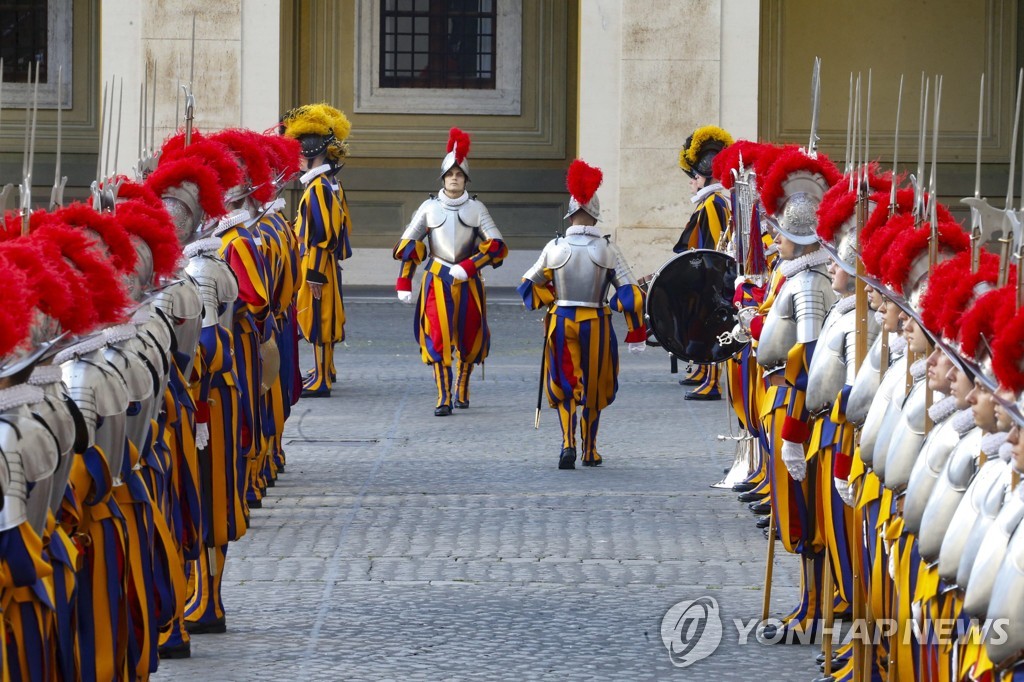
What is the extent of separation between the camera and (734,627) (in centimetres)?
711

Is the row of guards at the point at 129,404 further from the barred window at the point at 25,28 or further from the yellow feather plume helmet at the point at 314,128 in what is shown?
the barred window at the point at 25,28

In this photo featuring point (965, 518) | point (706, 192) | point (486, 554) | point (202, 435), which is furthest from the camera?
point (706, 192)

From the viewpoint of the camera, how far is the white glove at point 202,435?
22.6 feet

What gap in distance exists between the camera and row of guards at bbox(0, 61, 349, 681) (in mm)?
4402

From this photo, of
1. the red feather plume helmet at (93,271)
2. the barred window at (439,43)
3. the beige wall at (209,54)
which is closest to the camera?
the red feather plume helmet at (93,271)

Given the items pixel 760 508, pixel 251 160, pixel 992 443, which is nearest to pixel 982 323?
pixel 992 443

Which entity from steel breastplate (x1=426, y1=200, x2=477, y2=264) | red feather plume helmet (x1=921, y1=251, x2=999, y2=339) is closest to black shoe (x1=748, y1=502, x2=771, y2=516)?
steel breastplate (x1=426, y1=200, x2=477, y2=264)

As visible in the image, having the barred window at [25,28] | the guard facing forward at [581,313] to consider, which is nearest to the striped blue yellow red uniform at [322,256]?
the guard facing forward at [581,313]

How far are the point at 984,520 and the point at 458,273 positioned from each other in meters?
8.99

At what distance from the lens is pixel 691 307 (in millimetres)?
10141

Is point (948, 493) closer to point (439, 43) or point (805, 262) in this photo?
point (805, 262)

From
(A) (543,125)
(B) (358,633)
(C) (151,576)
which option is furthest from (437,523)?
(A) (543,125)

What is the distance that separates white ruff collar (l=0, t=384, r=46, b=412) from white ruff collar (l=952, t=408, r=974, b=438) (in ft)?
7.60

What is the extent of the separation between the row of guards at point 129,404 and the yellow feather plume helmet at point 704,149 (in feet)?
18.1
